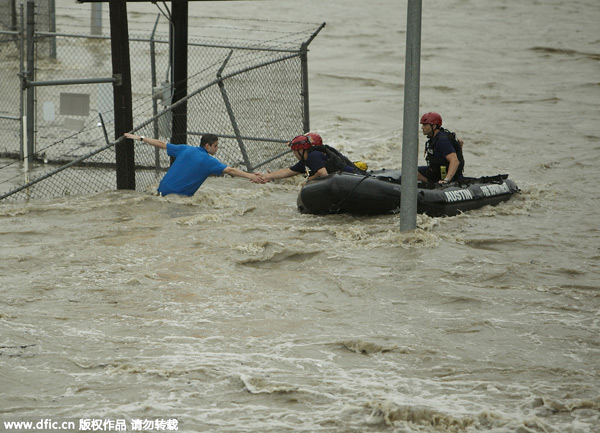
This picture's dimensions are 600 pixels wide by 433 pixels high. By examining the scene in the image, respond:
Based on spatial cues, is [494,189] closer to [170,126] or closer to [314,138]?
[314,138]

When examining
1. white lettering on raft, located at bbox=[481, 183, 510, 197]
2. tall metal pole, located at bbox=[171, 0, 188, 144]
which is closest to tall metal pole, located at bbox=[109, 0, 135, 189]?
tall metal pole, located at bbox=[171, 0, 188, 144]

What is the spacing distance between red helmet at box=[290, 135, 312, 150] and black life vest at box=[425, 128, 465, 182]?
68.8 inches

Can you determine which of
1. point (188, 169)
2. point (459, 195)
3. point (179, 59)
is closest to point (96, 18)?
point (179, 59)

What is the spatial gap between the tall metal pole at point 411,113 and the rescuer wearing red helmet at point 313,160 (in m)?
1.75

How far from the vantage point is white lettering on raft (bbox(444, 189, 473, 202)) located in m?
10.3

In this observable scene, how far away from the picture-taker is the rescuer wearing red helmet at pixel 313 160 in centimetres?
1050

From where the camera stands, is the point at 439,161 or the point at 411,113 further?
the point at 439,161

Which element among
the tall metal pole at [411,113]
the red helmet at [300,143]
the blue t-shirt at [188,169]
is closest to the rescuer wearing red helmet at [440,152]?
the red helmet at [300,143]

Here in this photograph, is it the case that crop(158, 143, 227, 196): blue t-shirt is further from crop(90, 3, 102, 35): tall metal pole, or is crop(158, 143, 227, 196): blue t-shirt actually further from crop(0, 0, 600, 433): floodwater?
crop(90, 3, 102, 35): tall metal pole

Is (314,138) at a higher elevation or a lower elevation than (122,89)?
lower

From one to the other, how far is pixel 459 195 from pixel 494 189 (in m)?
0.85

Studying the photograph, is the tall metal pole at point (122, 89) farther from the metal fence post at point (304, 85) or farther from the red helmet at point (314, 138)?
the metal fence post at point (304, 85)

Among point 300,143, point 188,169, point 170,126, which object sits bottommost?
point 188,169

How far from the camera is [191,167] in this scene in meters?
10.4
